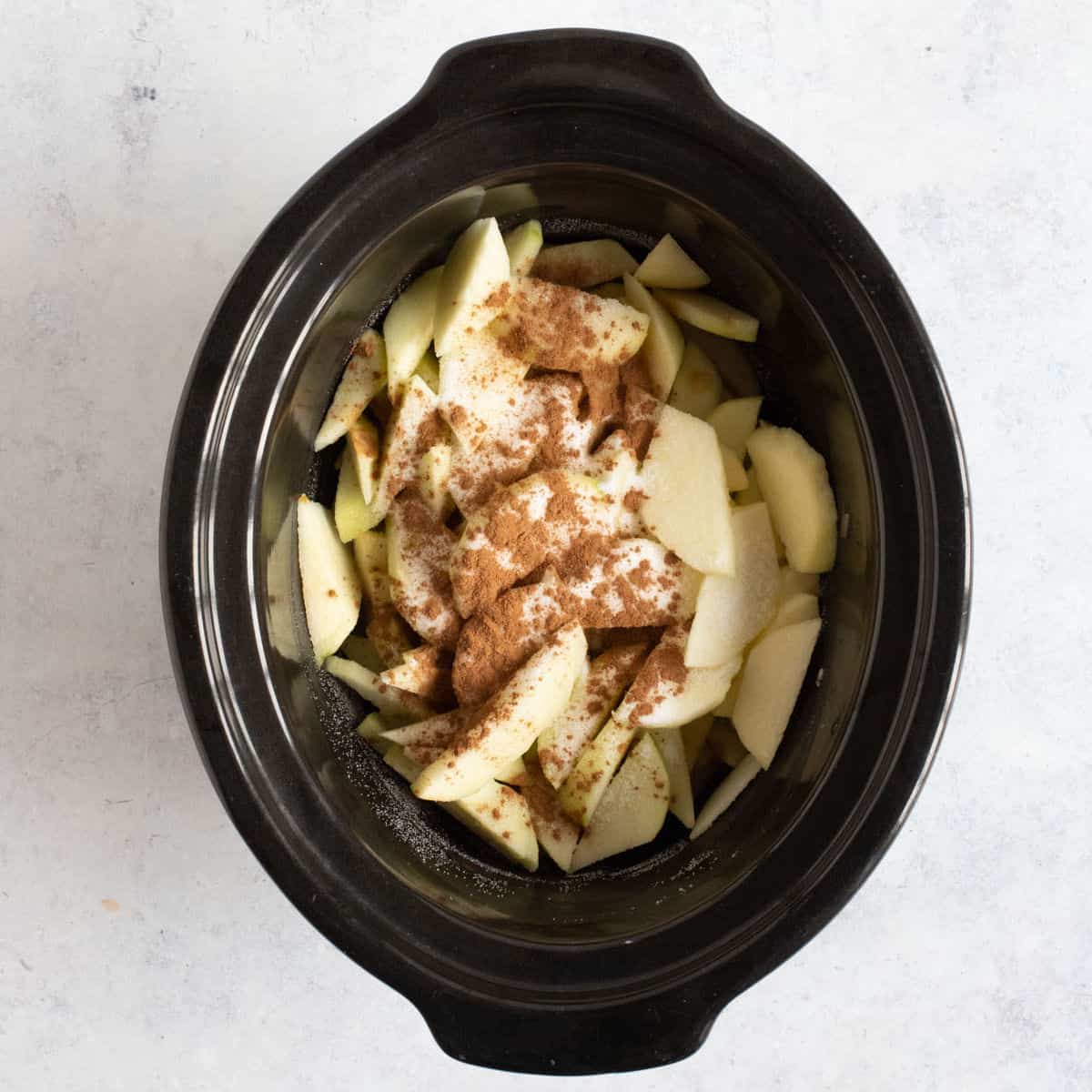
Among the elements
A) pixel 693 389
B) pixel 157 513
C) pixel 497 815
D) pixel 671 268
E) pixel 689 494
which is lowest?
pixel 497 815

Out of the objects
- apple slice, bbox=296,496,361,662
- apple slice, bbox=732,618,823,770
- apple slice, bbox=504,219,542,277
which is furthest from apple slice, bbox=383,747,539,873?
apple slice, bbox=504,219,542,277

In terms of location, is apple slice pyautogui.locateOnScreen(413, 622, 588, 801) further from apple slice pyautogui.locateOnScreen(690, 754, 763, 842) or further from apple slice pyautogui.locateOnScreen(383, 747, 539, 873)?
apple slice pyautogui.locateOnScreen(690, 754, 763, 842)

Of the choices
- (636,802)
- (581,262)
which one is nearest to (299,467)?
(581,262)

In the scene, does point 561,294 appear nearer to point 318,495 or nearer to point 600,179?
point 600,179

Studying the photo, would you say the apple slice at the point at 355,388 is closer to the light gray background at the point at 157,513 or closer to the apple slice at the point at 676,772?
the light gray background at the point at 157,513

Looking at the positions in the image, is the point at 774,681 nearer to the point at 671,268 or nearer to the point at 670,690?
the point at 670,690

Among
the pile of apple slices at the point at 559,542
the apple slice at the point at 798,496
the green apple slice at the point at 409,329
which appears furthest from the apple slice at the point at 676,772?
the green apple slice at the point at 409,329

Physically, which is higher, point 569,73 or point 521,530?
point 569,73
